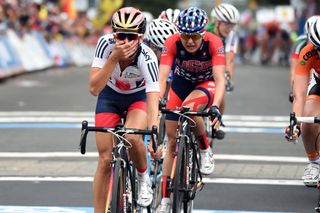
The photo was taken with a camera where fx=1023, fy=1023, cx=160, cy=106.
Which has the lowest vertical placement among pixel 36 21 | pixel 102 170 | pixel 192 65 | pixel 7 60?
pixel 7 60

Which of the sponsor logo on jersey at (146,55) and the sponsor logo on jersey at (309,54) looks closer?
the sponsor logo on jersey at (146,55)

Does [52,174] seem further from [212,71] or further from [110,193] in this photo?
[110,193]

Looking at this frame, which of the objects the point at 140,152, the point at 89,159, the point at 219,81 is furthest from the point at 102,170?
the point at 89,159

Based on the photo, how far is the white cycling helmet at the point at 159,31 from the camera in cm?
1140

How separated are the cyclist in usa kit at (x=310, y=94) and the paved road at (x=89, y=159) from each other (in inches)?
15.9

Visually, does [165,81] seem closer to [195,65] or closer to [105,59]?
[195,65]

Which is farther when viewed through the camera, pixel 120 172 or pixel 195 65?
pixel 195 65

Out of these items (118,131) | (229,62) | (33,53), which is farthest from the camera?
(33,53)

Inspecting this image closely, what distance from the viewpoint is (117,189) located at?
7.60 metres

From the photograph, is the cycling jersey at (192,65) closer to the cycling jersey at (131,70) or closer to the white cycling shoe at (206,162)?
the white cycling shoe at (206,162)

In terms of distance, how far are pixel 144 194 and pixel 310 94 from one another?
277cm

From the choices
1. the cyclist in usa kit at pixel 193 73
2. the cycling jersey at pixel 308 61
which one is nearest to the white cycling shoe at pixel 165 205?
the cyclist in usa kit at pixel 193 73

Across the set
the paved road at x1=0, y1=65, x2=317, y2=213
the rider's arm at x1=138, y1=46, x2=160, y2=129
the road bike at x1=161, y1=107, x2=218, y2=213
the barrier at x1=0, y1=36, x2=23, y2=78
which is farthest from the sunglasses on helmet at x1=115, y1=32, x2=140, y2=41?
the barrier at x1=0, y1=36, x2=23, y2=78

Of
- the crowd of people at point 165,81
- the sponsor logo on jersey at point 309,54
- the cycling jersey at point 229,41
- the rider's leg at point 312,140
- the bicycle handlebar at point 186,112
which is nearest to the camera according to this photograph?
the crowd of people at point 165,81
